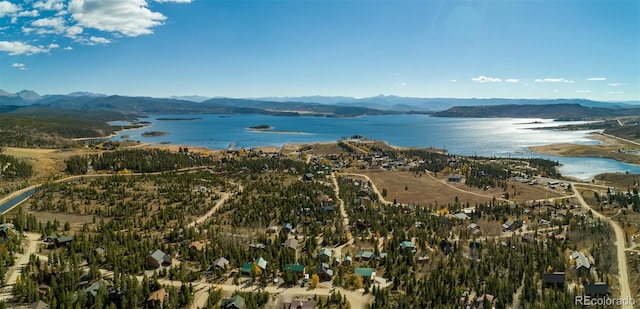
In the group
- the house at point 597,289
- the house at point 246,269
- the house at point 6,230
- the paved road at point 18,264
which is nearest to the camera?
the paved road at point 18,264

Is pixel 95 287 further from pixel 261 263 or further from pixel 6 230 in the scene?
pixel 6 230

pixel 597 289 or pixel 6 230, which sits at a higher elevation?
pixel 6 230

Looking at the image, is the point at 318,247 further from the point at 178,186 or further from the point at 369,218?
the point at 178,186

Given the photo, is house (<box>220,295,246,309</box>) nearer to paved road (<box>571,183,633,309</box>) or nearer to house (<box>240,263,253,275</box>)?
house (<box>240,263,253,275</box>)

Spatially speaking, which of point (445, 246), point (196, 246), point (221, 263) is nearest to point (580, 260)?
point (445, 246)

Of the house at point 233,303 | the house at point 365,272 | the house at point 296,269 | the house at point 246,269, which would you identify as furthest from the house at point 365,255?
the house at point 233,303

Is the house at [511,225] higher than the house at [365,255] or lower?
higher

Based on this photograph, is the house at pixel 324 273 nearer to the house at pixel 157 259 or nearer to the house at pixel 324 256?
the house at pixel 324 256
